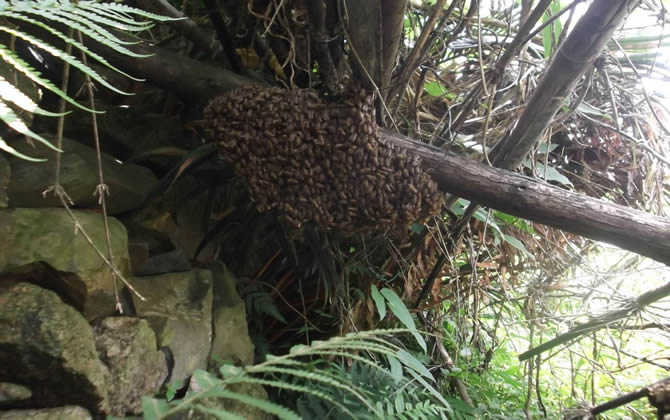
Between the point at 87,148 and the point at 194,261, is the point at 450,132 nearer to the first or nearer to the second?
the point at 194,261

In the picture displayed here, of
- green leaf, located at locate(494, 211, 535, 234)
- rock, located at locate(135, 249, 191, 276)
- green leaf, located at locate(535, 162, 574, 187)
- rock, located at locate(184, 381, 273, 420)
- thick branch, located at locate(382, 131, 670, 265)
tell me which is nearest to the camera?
thick branch, located at locate(382, 131, 670, 265)

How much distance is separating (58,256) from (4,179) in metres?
0.22

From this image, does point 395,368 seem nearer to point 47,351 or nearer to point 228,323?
point 228,323

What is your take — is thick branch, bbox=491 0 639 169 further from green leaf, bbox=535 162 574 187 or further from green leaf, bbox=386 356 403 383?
green leaf, bbox=386 356 403 383

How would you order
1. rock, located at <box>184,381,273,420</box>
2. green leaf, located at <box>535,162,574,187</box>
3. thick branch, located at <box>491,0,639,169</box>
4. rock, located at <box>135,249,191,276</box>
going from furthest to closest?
1. green leaf, located at <box>535,162,574,187</box>
2. rock, located at <box>135,249,191,276</box>
3. rock, located at <box>184,381,273,420</box>
4. thick branch, located at <box>491,0,639,169</box>

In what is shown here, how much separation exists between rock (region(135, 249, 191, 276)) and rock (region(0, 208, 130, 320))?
201 millimetres

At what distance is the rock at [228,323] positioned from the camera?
129 centimetres

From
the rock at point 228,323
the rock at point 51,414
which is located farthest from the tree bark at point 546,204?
the rock at point 51,414

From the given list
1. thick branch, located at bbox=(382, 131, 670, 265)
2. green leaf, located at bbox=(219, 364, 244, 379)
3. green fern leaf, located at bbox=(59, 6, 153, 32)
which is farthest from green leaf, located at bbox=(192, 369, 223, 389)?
thick branch, located at bbox=(382, 131, 670, 265)

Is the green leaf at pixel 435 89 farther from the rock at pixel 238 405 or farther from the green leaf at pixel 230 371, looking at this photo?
the green leaf at pixel 230 371

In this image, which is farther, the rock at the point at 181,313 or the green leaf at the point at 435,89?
the green leaf at the point at 435,89

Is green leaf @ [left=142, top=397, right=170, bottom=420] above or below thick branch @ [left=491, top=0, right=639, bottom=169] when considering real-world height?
below

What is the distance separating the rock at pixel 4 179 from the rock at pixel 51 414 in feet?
1.42

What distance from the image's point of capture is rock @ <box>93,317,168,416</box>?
97 centimetres
